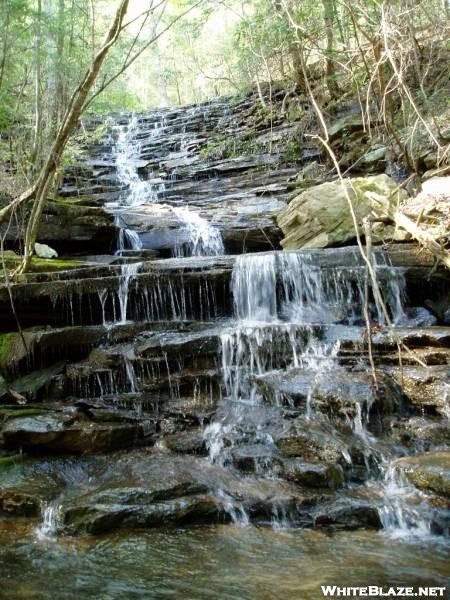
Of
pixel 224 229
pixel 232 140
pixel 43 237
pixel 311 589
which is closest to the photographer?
pixel 311 589

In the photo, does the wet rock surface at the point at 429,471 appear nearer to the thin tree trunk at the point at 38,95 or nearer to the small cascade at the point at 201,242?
the small cascade at the point at 201,242

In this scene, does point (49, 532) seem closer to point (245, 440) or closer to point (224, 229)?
point (245, 440)

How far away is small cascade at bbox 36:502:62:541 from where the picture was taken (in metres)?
4.13

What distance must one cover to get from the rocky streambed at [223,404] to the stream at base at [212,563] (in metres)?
0.02

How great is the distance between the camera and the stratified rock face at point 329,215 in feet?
29.6

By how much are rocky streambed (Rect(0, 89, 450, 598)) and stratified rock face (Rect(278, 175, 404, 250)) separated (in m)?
0.07

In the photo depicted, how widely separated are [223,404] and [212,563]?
8.92 ft

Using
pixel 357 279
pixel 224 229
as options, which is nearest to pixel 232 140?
pixel 224 229

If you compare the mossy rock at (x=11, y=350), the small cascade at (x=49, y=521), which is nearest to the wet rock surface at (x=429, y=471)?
the small cascade at (x=49, y=521)

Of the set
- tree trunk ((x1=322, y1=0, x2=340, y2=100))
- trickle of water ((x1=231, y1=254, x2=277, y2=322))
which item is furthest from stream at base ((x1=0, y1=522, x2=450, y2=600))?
tree trunk ((x1=322, y1=0, x2=340, y2=100))

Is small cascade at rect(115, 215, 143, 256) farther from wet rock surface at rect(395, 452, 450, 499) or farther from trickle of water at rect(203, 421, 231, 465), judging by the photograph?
wet rock surface at rect(395, 452, 450, 499)

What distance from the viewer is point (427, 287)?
8016mm

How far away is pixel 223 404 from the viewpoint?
6223 mm

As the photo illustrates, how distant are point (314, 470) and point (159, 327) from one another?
137 inches
